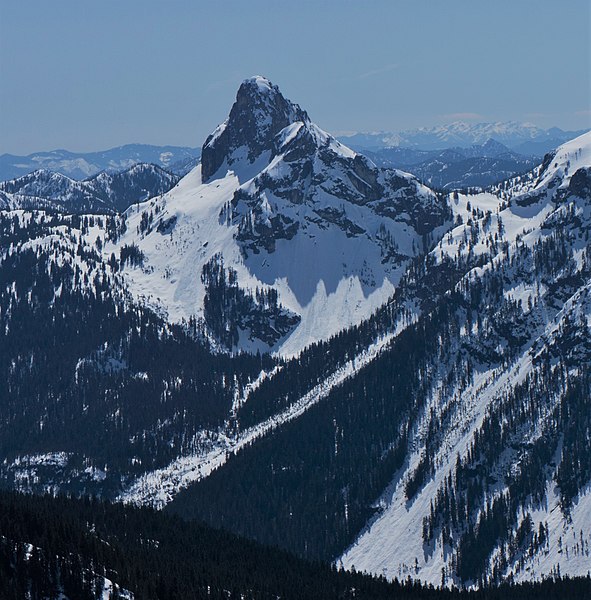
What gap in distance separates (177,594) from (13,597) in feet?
108

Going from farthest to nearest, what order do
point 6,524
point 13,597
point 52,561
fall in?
1. point 6,524
2. point 52,561
3. point 13,597

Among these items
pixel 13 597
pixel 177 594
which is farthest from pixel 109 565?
pixel 13 597

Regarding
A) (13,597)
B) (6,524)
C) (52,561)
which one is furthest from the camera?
(6,524)

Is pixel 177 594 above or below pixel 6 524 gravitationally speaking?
below

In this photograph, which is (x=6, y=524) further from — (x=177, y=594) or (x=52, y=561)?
(x=177, y=594)

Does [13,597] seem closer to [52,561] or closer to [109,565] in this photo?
[52,561]

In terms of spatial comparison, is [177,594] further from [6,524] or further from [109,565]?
[6,524]

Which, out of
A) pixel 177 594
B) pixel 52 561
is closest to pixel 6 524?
pixel 52 561

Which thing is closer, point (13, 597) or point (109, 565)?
point (13, 597)

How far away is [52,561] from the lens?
18700cm

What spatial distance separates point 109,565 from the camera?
A: 199 metres

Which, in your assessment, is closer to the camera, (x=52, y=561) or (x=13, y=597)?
(x=13, y=597)

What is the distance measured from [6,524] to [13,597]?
89.3 ft

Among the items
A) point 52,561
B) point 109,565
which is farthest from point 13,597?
point 109,565
